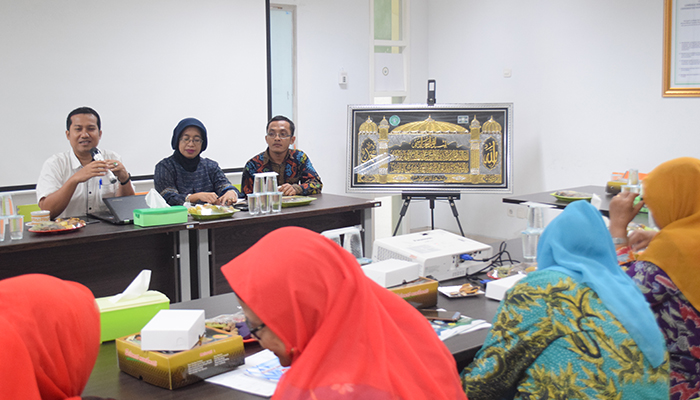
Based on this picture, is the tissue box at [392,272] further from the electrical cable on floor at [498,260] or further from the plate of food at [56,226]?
the plate of food at [56,226]

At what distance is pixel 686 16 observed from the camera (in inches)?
163

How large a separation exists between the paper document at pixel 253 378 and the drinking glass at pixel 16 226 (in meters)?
1.65

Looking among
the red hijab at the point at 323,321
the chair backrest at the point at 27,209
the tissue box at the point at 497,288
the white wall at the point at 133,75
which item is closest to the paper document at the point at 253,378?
the red hijab at the point at 323,321

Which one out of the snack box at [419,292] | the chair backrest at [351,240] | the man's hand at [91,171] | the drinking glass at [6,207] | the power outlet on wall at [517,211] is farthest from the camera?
the power outlet on wall at [517,211]

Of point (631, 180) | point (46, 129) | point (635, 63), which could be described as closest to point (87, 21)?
point (46, 129)

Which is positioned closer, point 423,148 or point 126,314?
point 126,314

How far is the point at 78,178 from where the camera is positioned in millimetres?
2941

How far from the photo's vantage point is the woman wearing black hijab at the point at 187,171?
3.52m

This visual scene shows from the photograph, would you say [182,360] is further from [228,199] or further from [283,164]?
[283,164]

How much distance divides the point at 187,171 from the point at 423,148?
210 centimetres

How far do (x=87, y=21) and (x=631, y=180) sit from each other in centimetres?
390

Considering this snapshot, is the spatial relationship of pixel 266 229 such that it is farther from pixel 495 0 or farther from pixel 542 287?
pixel 495 0

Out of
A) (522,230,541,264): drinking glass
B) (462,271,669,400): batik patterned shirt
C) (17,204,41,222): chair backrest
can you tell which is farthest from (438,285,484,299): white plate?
(17,204,41,222): chair backrest

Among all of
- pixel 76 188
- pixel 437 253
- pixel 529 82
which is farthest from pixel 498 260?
pixel 529 82
